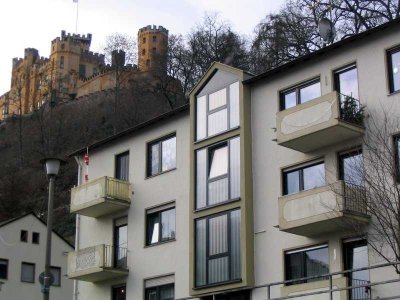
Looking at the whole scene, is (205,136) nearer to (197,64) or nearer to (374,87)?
(374,87)

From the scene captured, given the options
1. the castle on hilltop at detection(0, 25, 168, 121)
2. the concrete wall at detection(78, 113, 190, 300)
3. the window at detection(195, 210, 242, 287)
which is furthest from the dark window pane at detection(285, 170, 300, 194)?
the castle on hilltop at detection(0, 25, 168, 121)

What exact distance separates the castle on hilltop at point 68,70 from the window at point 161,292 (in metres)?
51.3

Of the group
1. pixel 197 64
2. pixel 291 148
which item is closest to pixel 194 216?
pixel 291 148

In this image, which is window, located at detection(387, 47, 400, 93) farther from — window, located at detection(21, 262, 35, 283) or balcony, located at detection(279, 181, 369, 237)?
window, located at detection(21, 262, 35, 283)

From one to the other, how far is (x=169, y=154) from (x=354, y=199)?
402 inches

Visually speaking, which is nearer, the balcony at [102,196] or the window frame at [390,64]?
the window frame at [390,64]

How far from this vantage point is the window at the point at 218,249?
26562mm

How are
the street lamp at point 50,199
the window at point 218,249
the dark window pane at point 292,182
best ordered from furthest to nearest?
the window at point 218,249
the dark window pane at point 292,182
the street lamp at point 50,199

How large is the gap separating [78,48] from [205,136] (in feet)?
424

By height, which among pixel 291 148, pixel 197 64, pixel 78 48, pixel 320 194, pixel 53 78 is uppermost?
pixel 78 48

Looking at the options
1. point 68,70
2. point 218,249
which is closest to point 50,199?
point 218,249

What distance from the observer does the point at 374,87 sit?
24188 mm

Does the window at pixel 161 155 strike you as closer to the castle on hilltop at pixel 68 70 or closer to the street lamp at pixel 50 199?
the street lamp at pixel 50 199

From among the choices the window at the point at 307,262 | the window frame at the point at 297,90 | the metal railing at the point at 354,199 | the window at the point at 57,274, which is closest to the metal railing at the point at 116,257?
the window at the point at 307,262
